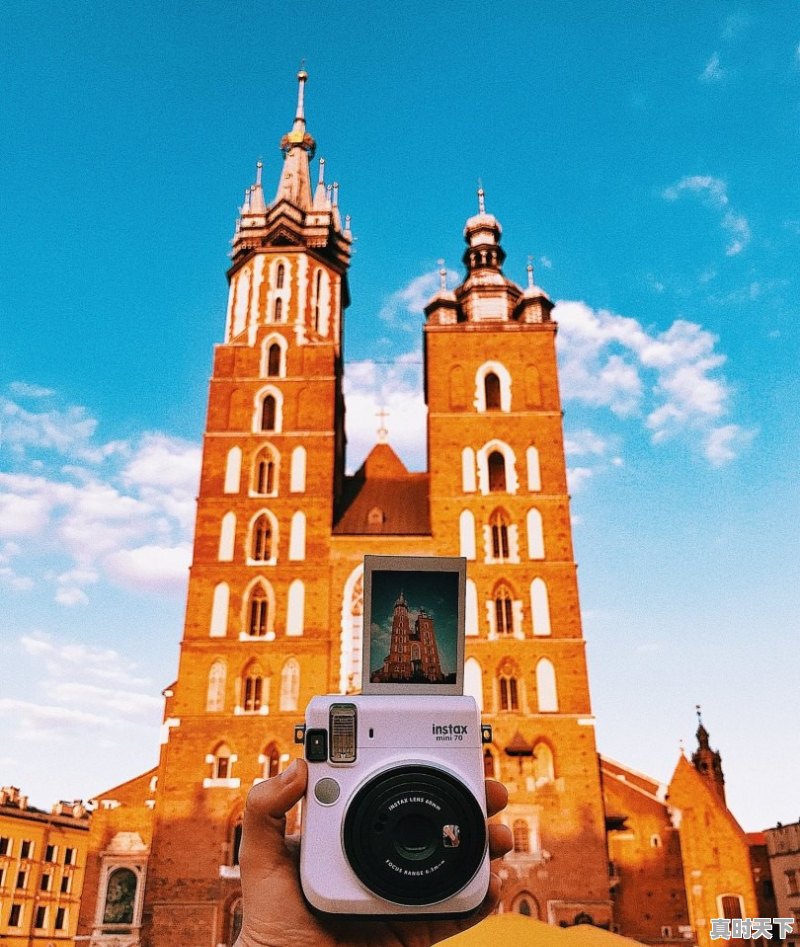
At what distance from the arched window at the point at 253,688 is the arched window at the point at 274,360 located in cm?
855

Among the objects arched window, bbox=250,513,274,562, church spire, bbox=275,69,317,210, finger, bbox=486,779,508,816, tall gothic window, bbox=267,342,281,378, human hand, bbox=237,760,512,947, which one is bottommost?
human hand, bbox=237,760,512,947

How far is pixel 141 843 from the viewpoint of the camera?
67.6 feet

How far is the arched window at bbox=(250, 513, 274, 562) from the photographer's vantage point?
2180 cm

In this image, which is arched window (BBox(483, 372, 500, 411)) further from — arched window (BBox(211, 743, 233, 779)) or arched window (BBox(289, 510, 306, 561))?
arched window (BBox(211, 743, 233, 779))

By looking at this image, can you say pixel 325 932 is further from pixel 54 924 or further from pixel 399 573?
pixel 54 924

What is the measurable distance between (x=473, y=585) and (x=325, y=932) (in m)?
19.5

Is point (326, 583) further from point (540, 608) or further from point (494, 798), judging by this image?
point (494, 798)

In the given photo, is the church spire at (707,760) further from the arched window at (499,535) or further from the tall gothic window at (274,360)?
Answer: the tall gothic window at (274,360)

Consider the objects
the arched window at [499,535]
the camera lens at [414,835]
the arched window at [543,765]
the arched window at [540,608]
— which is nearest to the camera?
the camera lens at [414,835]

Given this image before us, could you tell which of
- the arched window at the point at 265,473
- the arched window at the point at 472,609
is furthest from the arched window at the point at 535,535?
the arched window at the point at 265,473

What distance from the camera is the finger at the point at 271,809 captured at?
206 cm

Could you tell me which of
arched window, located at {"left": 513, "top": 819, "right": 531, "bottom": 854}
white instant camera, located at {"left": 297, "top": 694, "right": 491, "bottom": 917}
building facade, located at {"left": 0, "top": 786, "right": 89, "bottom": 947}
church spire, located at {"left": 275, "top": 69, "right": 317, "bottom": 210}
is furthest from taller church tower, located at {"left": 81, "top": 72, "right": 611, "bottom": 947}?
white instant camera, located at {"left": 297, "top": 694, "right": 491, "bottom": 917}

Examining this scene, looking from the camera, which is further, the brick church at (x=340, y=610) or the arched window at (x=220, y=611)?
the arched window at (x=220, y=611)

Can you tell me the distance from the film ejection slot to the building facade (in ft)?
Answer: 108
